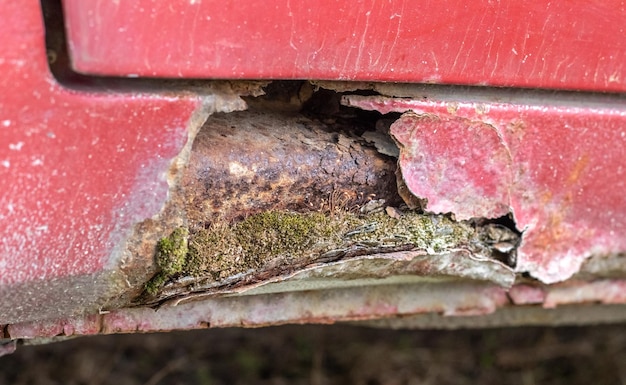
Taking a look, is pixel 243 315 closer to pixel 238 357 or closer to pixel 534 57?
pixel 534 57

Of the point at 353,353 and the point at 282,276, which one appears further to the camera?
the point at 353,353

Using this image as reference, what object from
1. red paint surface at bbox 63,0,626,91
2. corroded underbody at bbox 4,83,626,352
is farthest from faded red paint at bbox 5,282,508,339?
red paint surface at bbox 63,0,626,91

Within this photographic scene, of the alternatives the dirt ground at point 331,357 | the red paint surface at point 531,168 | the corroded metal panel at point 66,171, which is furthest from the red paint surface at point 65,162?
the dirt ground at point 331,357

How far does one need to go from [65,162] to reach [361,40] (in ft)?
1.68

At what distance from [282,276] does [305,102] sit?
38cm

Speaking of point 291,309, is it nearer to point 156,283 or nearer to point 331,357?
point 156,283

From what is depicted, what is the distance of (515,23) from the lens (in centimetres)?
110

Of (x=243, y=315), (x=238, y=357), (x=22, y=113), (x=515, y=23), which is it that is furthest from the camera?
(x=238, y=357)

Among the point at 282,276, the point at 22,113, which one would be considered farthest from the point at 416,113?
the point at 22,113

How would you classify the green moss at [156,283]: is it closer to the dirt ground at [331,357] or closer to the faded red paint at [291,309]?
the faded red paint at [291,309]

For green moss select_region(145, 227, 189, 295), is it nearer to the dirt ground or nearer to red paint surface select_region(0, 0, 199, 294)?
red paint surface select_region(0, 0, 199, 294)

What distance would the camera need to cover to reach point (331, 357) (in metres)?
2.40

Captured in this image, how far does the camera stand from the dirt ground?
7.34 feet

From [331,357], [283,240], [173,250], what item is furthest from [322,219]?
[331,357]
